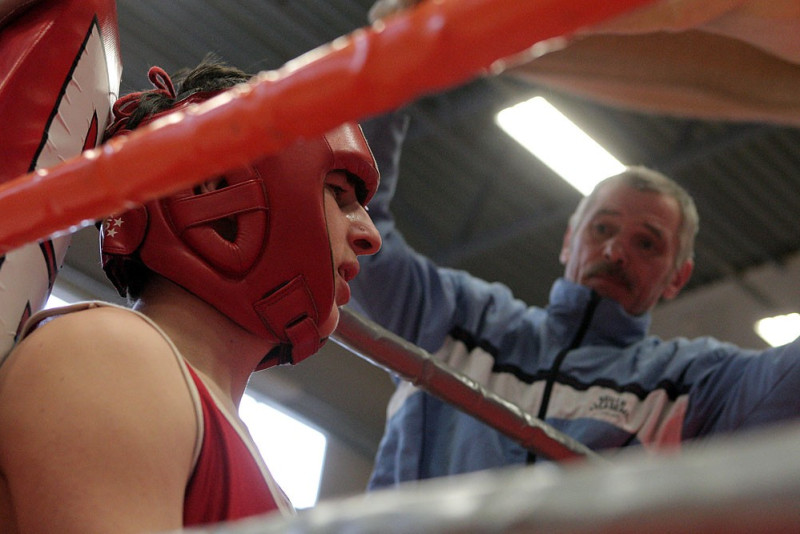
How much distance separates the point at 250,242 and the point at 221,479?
291mm

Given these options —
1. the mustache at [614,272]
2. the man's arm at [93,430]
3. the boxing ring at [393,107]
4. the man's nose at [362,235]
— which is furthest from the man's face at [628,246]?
the boxing ring at [393,107]

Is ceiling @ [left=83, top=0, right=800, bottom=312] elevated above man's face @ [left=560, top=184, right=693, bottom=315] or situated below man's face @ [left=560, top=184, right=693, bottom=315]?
above

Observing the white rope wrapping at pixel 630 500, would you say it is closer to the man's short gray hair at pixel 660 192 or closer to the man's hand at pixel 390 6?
the man's hand at pixel 390 6

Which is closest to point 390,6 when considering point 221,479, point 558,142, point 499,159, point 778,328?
point 221,479

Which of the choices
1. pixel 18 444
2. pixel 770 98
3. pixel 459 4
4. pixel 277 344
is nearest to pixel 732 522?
pixel 459 4

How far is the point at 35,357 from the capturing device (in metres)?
0.91

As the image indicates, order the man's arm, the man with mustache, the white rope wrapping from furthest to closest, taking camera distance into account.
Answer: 1. the man with mustache
2. the man's arm
3. the white rope wrapping

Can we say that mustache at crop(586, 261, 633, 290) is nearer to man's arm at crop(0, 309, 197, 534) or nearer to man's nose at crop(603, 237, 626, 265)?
man's nose at crop(603, 237, 626, 265)

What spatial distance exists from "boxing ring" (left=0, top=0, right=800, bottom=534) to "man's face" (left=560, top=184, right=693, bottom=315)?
1.84m

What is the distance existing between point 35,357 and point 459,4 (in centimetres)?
54

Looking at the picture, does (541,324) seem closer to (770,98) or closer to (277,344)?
(770,98)

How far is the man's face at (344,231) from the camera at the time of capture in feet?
3.99

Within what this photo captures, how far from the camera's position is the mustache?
2.50 meters

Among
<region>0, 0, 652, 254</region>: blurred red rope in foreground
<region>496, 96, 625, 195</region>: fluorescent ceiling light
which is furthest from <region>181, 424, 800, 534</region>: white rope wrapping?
<region>496, 96, 625, 195</region>: fluorescent ceiling light
